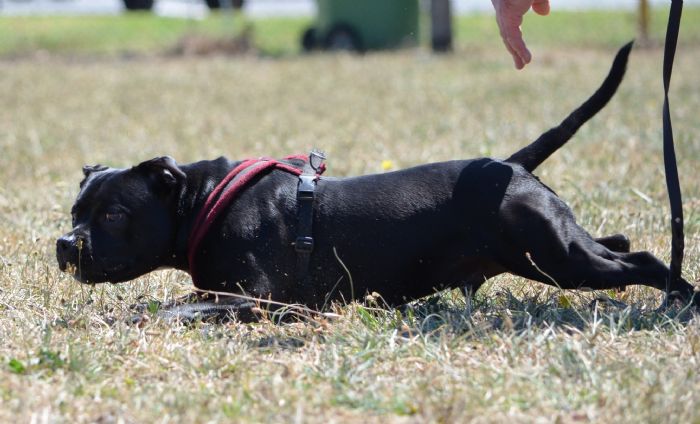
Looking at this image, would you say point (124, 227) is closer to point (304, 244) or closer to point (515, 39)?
point (304, 244)

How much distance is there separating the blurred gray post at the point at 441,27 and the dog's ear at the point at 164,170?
14.5m

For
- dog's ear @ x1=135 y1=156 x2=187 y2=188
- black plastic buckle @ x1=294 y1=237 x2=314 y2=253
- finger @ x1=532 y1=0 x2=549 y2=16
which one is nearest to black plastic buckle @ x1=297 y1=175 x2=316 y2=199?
black plastic buckle @ x1=294 y1=237 x2=314 y2=253

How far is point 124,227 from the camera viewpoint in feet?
13.9

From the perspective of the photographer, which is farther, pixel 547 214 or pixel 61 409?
pixel 547 214

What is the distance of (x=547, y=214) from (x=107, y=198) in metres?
1.78

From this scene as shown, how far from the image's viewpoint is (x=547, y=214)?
4059mm

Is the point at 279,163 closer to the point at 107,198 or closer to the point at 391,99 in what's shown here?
the point at 107,198

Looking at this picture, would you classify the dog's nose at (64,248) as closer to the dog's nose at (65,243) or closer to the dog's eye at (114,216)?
the dog's nose at (65,243)

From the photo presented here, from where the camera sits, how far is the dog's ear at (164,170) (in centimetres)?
425

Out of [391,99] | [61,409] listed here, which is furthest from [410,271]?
[391,99]

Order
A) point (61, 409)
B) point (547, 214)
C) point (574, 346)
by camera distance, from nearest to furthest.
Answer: point (61, 409)
point (574, 346)
point (547, 214)

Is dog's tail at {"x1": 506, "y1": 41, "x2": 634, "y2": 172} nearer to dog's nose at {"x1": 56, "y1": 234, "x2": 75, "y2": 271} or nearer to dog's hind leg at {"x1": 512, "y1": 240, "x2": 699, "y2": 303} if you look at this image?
dog's hind leg at {"x1": 512, "y1": 240, "x2": 699, "y2": 303}

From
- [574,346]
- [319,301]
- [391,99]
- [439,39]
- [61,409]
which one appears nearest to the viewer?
[61,409]

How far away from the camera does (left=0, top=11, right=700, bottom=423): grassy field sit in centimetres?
308
